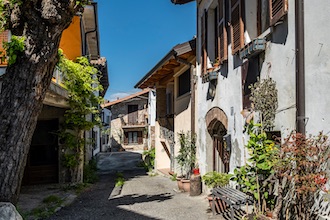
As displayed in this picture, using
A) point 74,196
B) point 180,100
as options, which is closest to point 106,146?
point 180,100

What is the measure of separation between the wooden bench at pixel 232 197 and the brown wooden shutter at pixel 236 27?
3080 millimetres

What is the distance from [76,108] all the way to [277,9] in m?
8.59

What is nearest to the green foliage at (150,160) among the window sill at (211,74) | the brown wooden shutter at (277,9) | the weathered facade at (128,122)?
the window sill at (211,74)

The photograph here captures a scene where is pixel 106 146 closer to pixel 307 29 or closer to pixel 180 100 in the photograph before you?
pixel 180 100

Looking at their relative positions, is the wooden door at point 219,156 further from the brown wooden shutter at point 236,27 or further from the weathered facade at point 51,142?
the weathered facade at point 51,142

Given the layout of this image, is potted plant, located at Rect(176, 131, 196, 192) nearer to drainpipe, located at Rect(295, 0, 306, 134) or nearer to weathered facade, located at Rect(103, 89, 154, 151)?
drainpipe, located at Rect(295, 0, 306, 134)

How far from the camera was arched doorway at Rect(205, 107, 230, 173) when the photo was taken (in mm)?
9119

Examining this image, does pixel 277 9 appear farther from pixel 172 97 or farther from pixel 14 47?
pixel 172 97

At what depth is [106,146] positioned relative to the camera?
126 ft

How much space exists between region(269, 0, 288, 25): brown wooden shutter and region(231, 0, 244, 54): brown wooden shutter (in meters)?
1.35

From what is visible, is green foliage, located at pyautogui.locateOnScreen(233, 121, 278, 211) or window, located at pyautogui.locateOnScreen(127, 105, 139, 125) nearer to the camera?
green foliage, located at pyautogui.locateOnScreen(233, 121, 278, 211)

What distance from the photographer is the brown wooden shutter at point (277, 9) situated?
4.87 meters

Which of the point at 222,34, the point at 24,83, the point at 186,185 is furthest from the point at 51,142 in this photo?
the point at 24,83

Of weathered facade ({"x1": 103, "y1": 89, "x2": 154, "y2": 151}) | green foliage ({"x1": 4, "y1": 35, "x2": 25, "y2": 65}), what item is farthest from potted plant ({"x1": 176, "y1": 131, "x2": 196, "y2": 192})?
weathered facade ({"x1": 103, "y1": 89, "x2": 154, "y2": 151})
